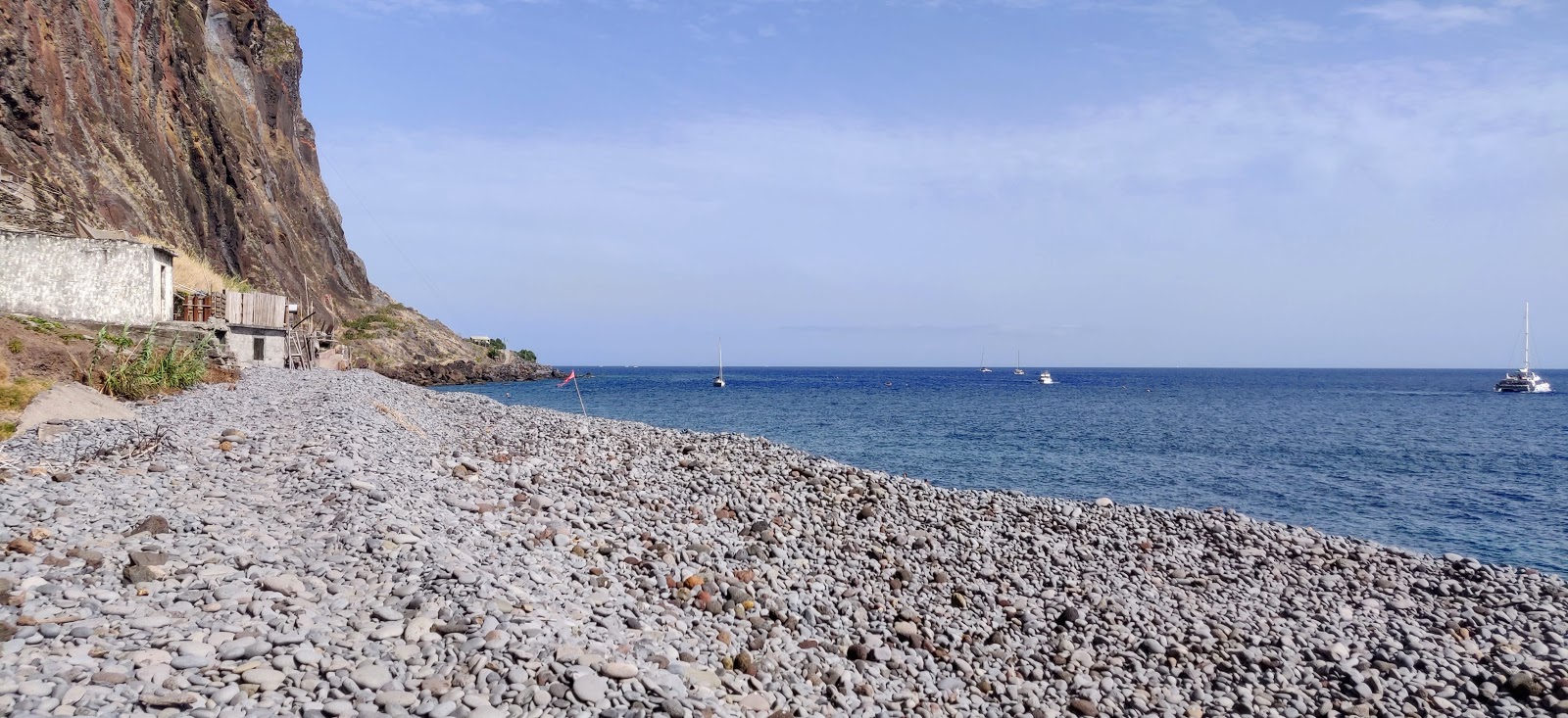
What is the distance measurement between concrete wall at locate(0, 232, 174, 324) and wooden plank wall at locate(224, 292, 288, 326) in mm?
7721

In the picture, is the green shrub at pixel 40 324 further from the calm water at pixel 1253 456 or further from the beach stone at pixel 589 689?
the calm water at pixel 1253 456

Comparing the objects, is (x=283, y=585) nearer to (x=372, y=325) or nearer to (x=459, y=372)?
(x=372, y=325)

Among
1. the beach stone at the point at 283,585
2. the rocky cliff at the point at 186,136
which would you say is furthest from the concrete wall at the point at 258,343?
the beach stone at the point at 283,585

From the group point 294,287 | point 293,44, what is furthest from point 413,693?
point 293,44

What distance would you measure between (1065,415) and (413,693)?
54783mm

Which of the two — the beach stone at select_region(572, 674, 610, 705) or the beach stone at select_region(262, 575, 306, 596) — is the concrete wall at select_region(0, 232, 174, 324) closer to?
the beach stone at select_region(262, 575, 306, 596)

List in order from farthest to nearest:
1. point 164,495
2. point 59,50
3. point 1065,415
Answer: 1. point 1065,415
2. point 59,50
3. point 164,495

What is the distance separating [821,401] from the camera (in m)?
74.2

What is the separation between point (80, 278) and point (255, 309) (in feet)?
36.4

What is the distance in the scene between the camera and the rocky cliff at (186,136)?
32094mm

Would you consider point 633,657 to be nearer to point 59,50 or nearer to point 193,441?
point 193,441

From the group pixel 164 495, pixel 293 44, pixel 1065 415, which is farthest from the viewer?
pixel 293 44

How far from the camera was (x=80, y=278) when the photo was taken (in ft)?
80.9

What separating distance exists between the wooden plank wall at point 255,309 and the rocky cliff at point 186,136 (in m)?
4.85
